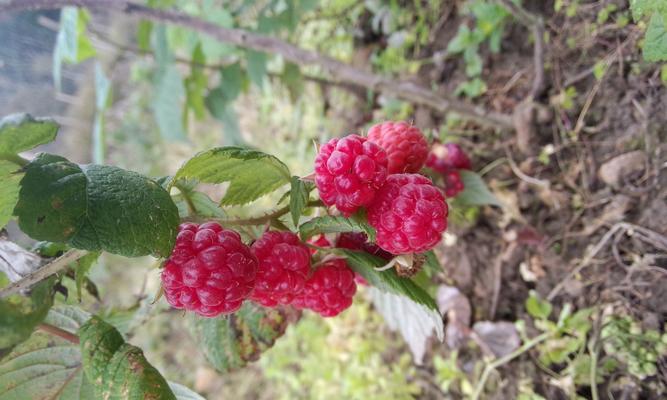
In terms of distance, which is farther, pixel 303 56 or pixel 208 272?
pixel 303 56

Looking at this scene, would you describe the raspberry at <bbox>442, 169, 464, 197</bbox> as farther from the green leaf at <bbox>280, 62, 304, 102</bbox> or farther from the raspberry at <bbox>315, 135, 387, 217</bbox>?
the green leaf at <bbox>280, 62, 304, 102</bbox>

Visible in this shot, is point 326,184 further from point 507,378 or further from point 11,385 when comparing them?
point 507,378

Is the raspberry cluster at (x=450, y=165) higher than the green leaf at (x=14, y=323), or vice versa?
the raspberry cluster at (x=450, y=165)

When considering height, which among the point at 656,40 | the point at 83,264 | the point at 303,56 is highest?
the point at 656,40

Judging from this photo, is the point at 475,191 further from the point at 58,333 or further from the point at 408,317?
the point at 58,333

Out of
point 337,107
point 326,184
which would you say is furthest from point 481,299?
point 337,107

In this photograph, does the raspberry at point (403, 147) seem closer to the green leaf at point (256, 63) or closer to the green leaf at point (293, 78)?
the green leaf at point (256, 63)

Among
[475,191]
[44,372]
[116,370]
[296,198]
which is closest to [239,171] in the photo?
[296,198]

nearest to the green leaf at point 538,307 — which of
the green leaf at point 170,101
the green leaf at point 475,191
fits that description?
the green leaf at point 475,191
